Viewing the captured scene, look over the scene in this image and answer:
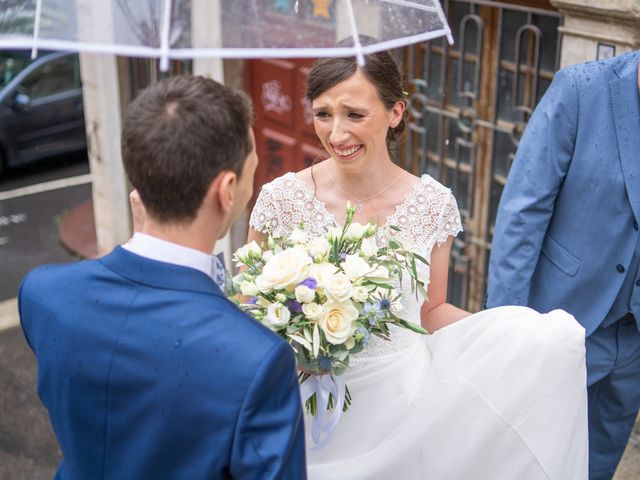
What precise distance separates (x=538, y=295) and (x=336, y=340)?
1664mm

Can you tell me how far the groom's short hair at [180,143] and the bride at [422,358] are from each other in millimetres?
1194

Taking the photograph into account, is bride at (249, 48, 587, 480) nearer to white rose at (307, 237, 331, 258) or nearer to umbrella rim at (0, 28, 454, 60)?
white rose at (307, 237, 331, 258)

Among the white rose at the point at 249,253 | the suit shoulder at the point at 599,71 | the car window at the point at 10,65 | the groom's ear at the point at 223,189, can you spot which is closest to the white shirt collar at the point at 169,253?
the groom's ear at the point at 223,189

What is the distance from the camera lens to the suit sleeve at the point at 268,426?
1.83 metres

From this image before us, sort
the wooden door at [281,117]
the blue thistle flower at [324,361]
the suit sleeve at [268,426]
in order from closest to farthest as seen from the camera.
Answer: the suit sleeve at [268,426] → the blue thistle flower at [324,361] → the wooden door at [281,117]

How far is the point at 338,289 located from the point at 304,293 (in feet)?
0.30

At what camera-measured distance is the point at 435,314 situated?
3.31 metres

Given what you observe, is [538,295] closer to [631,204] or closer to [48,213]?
[631,204]

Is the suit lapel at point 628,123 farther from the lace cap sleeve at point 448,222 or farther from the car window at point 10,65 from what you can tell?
the car window at point 10,65

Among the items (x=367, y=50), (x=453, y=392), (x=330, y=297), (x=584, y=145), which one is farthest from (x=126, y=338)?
(x=584, y=145)

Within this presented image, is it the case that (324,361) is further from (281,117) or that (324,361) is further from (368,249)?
(281,117)

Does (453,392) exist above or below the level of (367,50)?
below

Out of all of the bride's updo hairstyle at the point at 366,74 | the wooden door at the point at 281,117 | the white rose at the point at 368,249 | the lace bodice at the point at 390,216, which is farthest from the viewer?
the wooden door at the point at 281,117

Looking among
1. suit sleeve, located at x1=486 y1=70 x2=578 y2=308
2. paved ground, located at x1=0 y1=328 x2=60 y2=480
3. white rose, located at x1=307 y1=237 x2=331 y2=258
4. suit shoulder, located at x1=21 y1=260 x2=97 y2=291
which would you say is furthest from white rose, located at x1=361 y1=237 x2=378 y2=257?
paved ground, located at x1=0 y1=328 x2=60 y2=480
